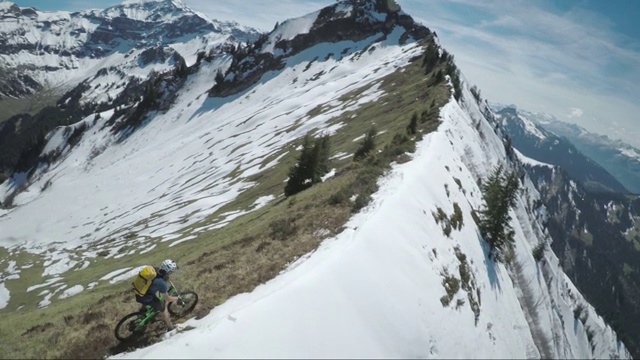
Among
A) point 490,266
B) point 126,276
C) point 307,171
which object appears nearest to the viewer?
point 490,266

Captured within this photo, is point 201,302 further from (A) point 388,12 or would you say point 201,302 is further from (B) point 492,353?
(A) point 388,12

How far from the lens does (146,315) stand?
1299cm

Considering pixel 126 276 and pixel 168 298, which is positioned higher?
pixel 168 298

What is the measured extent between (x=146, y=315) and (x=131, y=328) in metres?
0.77

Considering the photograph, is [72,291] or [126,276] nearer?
[126,276]

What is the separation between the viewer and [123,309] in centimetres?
1644

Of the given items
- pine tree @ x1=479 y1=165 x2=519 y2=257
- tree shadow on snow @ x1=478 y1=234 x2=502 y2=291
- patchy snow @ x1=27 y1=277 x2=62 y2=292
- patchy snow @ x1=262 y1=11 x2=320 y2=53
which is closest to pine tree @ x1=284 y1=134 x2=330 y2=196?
pine tree @ x1=479 y1=165 x2=519 y2=257

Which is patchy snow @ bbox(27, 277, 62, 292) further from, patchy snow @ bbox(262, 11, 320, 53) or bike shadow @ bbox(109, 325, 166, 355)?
patchy snow @ bbox(262, 11, 320, 53)

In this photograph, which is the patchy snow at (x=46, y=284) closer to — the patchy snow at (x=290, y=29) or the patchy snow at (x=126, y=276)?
the patchy snow at (x=126, y=276)

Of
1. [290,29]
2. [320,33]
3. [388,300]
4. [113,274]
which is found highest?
[290,29]

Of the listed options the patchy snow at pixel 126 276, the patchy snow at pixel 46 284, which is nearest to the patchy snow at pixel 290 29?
the patchy snow at pixel 46 284

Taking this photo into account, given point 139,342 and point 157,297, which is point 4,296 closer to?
point 139,342

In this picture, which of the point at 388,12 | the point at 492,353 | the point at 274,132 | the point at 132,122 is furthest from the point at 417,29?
the point at 492,353

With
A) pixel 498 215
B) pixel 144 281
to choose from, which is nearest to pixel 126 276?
pixel 144 281
